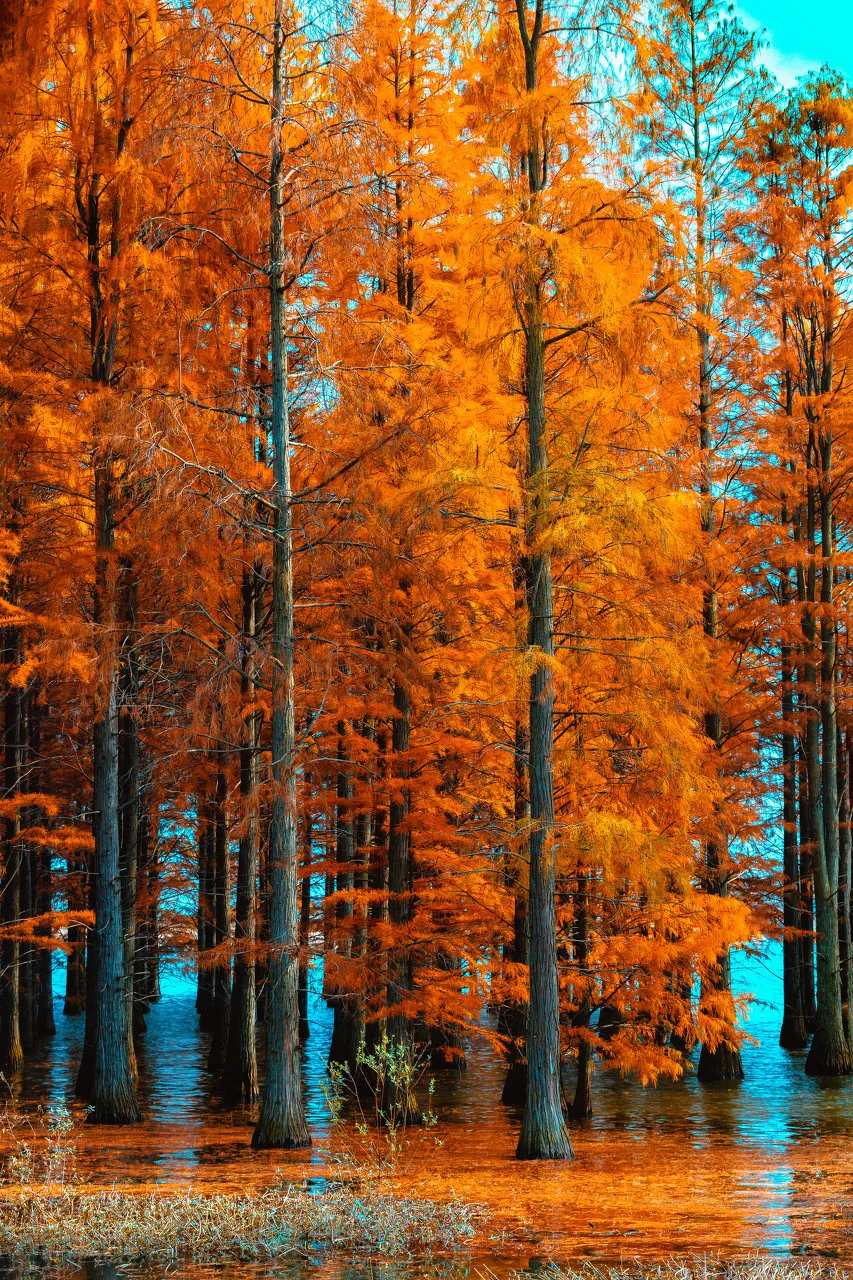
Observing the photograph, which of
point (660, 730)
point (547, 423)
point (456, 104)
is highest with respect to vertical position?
point (456, 104)

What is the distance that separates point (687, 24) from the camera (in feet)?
72.8

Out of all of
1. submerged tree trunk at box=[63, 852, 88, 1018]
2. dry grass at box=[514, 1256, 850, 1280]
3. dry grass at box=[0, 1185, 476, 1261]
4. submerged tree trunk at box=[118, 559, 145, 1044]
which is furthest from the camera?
submerged tree trunk at box=[63, 852, 88, 1018]

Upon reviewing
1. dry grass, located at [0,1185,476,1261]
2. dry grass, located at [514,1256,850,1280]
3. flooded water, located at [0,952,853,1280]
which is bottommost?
flooded water, located at [0,952,853,1280]

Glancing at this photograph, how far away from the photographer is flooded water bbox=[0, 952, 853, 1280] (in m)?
8.50

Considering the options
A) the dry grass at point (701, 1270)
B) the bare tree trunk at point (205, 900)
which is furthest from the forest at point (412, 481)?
the bare tree trunk at point (205, 900)

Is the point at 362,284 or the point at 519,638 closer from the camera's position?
the point at 519,638

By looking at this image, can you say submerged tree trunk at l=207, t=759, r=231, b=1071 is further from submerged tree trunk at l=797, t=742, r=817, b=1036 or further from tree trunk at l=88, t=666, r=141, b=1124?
submerged tree trunk at l=797, t=742, r=817, b=1036

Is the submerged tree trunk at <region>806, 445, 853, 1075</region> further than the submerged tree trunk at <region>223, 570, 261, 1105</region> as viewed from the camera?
Yes

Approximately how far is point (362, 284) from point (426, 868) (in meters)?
8.82

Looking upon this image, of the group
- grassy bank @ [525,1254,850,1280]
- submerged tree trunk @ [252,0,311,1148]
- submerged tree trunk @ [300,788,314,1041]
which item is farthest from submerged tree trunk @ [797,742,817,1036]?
Answer: grassy bank @ [525,1254,850,1280]

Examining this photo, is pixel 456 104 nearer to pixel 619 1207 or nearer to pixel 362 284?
pixel 362 284

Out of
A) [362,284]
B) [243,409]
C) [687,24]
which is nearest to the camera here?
[243,409]

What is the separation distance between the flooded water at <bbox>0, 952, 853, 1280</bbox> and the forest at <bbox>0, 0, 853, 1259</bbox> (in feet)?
2.62

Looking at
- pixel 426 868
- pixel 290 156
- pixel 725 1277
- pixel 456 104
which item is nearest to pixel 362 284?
pixel 456 104
